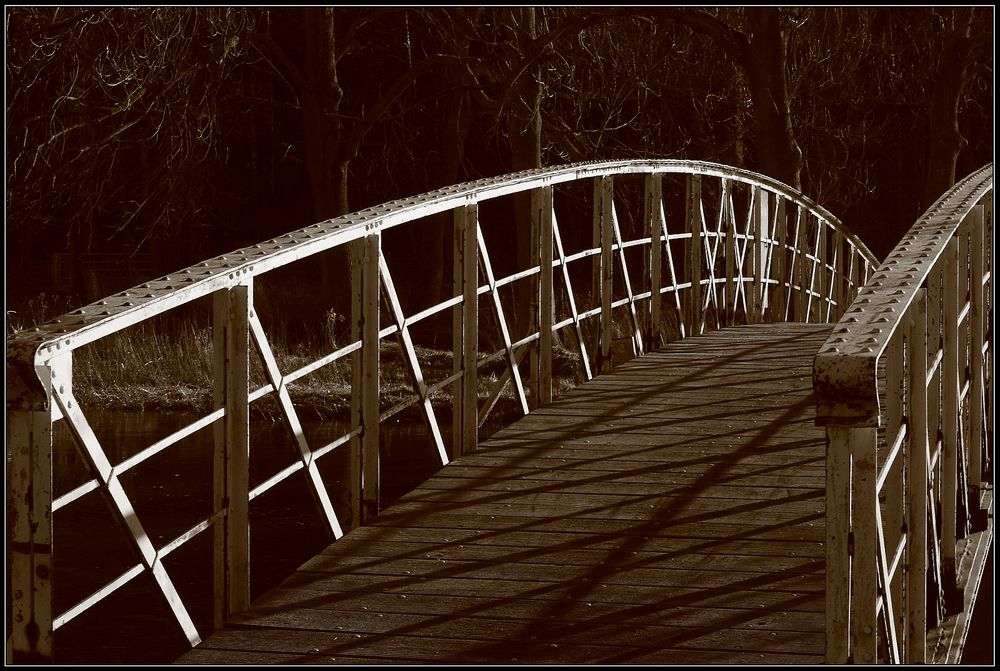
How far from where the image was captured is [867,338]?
2.88 meters

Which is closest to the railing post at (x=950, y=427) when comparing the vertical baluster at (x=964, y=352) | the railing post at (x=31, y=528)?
the vertical baluster at (x=964, y=352)

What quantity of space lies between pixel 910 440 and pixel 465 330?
2274mm

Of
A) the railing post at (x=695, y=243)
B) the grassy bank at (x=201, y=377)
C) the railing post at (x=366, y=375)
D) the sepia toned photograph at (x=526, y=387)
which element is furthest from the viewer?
the grassy bank at (x=201, y=377)

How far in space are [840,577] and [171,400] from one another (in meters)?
14.6

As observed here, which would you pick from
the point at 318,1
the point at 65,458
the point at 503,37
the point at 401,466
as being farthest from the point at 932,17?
the point at 65,458

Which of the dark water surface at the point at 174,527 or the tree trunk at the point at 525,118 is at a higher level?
the tree trunk at the point at 525,118

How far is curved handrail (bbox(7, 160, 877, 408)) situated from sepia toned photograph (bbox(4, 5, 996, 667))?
13mm

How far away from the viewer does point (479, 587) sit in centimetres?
446

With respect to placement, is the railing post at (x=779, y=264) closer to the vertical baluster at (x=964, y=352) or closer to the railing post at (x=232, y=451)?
the vertical baluster at (x=964, y=352)

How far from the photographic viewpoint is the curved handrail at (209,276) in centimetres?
322

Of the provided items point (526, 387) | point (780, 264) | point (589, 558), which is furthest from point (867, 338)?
point (526, 387)

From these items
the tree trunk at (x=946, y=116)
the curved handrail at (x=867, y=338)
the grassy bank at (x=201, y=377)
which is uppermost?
the tree trunk at (x=946, y=116)

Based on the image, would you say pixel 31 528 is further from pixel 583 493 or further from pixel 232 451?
pixel 583 493

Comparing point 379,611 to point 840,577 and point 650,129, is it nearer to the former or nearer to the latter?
point 840,577
